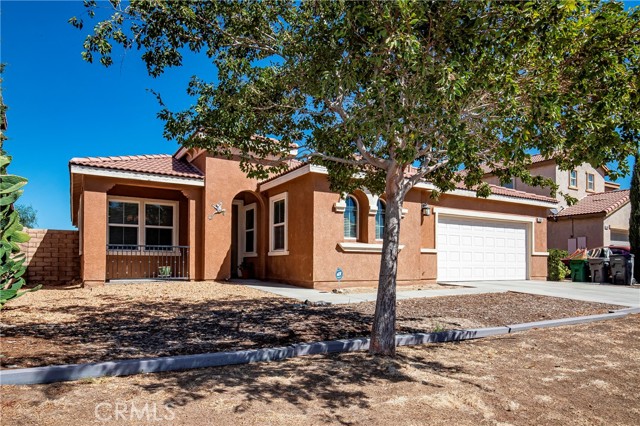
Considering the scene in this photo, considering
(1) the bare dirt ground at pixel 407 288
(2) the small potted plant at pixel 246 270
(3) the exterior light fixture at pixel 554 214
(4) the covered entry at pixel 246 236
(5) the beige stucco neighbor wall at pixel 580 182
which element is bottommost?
(1) the bare dirt ground at pixel 407 288

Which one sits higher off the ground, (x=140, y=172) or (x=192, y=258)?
(x=140, y=172)

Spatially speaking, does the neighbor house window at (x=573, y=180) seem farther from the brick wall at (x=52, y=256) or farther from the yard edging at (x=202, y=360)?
the brick wall at (x=52, y=256)

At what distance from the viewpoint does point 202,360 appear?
Result: 18.2 ft

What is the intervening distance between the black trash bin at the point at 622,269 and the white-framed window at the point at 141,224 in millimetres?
16699

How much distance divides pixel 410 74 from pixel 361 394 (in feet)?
13.0

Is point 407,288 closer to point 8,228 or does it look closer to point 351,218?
point 351,218

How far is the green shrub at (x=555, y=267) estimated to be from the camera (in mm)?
19703

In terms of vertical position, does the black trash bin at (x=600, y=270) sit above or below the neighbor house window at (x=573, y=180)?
below

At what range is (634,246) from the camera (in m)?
20.1

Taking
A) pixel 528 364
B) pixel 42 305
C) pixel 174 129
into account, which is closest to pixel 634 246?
pixel 528 364

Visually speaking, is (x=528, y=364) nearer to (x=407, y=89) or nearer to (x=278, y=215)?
(x=407, y=89)

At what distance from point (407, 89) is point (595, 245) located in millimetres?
24175

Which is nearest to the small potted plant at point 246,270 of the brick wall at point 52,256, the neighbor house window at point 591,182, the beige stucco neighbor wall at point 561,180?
the brick wall at point 52,256

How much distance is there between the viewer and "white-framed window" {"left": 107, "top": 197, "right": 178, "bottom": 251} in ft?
49.9
